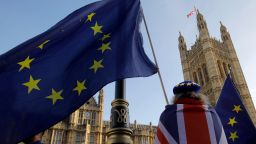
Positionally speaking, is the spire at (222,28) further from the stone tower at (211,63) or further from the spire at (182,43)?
the spire at (182,43)

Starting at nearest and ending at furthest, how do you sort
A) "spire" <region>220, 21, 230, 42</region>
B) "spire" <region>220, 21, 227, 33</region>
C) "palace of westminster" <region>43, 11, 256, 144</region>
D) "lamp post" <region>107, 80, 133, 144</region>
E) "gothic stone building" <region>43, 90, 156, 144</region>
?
1. "lamp post" <region>107, 80, 133, 144</region>
2. "gothic stone building" <region>43, 90, 156, 144</region>
3. "palace of westminster" <region>43, 11, 256, 144</region>
4. "spire" <region>220, 21, 230, 42</region>
5. "spire" <region>220, 21, 227, 33</region>

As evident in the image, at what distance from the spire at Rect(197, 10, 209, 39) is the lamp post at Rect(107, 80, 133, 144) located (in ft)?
154

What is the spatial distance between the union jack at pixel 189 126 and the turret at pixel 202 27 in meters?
47.3

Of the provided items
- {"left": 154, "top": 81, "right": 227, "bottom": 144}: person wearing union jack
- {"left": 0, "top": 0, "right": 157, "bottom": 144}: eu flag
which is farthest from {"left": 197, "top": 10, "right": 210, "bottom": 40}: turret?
{"left": 154, "top": 81, "right": 227, "bottom": 144}: person wearing union jack

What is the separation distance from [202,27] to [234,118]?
44661 mm

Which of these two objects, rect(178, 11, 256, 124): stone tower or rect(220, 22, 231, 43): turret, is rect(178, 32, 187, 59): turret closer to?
rect(178, 11, 256, 124): stone tower

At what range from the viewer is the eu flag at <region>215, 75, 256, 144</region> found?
722 centimetres

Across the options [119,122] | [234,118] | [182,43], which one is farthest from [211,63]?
[119,122]

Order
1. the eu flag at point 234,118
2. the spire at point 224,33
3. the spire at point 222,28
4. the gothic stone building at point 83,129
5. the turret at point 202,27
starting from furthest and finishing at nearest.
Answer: the spire at point 222,28, the spire at point 224,33, the turret at point 202,27, the gothic stone building at point 83,129, the eu flag at point 234,118

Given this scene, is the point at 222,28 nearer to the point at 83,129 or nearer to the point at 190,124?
the point at 83,129

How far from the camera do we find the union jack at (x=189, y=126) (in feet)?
10.1

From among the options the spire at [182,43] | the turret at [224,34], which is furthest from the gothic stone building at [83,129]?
the turret at [224,34]

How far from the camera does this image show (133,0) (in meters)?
5.90

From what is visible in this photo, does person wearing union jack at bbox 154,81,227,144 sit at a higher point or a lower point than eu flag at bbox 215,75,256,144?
lower
